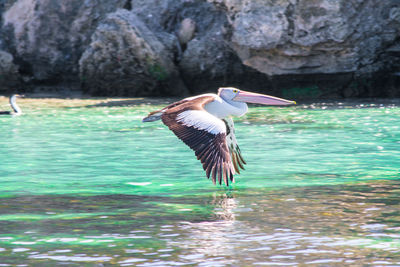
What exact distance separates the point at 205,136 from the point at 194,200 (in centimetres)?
54

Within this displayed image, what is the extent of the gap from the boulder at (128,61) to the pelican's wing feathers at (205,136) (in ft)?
33.4

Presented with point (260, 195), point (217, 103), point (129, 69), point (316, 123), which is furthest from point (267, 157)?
point (129, 69)

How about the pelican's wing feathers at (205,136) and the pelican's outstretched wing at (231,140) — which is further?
the pelican's outstretched wing at (231,140)

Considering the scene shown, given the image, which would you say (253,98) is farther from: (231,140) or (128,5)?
(128,5)

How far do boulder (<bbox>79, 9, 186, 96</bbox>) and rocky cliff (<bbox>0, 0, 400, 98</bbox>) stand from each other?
2 cm

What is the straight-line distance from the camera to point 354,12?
13977 mm

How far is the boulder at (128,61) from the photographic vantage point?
1537 centimetres

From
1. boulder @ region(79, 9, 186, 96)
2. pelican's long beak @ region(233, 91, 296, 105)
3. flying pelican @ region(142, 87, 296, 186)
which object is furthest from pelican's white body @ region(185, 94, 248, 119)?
boulder @ region(79, 9, 186, 96)

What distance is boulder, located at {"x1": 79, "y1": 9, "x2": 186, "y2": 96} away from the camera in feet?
50.4

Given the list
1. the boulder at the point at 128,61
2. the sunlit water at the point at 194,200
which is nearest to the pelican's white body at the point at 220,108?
the sunlit water at the point at 194,200

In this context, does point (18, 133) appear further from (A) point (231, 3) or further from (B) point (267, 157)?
(A) point (231, 3)

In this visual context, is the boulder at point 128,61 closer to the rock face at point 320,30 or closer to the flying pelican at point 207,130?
the rock face at point 320,30

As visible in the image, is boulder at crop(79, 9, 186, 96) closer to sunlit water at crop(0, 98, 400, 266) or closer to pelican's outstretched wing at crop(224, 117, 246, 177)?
sunlit water at crop(0, 98, 400, 266)

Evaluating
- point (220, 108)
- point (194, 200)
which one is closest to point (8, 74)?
point (220, 108)
